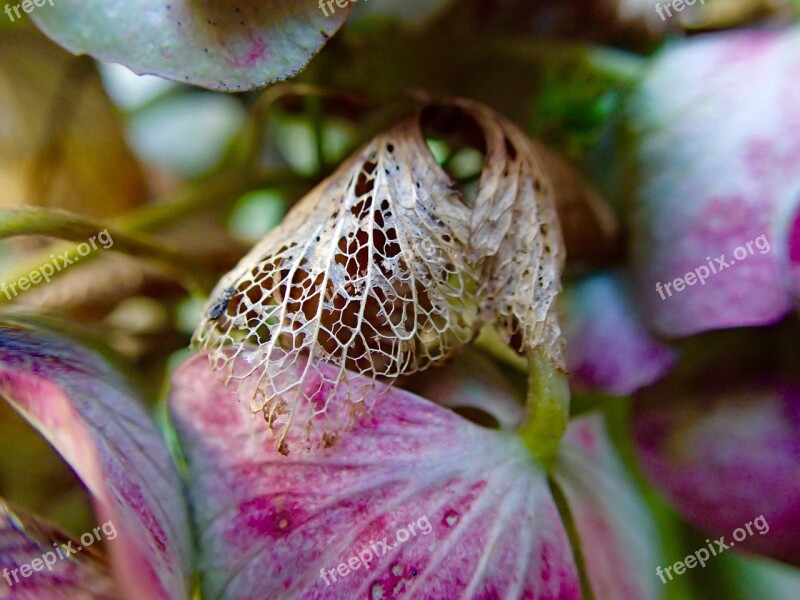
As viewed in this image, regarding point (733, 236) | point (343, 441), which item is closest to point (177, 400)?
point (343, 441)

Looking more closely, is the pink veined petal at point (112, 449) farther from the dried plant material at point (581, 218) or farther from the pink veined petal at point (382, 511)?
the dried plant material at point (581, 218)

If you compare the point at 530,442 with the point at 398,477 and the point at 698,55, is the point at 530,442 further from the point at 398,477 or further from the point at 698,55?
the point at 698,55

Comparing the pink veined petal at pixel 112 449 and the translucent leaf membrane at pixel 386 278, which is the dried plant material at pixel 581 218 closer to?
Answer: the translucent leaf membrane at pixel 386 278

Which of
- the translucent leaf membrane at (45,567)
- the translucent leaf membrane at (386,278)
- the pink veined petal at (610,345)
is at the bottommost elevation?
the pink veined petal at (610,345)

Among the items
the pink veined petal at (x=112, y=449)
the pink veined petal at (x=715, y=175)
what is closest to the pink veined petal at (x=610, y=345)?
the pink veined petal at (x=715, y=175)

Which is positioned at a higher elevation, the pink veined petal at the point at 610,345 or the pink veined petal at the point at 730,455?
the pink veined petal at the point at 610,345

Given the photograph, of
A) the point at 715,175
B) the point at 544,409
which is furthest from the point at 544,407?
the point at 715,175

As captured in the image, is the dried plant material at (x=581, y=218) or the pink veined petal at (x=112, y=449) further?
the dried plant material at (x=581, y=218)
